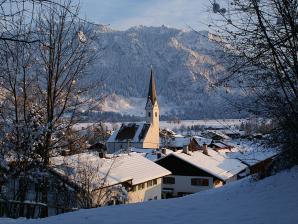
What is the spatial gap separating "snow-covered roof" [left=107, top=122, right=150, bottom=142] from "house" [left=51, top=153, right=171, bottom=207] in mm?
40422

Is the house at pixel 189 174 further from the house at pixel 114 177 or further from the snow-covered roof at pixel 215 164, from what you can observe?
the house at pixel 114 177

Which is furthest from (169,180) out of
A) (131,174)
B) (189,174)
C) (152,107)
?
(152,107)

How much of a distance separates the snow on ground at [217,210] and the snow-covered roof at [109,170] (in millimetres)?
7858

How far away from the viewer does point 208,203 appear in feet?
33.1

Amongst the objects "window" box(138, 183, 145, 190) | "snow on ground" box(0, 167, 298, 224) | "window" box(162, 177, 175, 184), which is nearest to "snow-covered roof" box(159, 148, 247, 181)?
"window" box(162, 177, 175, 184)

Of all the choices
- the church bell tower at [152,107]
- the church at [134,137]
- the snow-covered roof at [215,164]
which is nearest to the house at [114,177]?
the snow-covered roof at [215,164]

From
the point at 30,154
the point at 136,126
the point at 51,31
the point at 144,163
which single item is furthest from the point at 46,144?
the point at 136,126

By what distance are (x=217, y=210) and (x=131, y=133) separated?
221 feet

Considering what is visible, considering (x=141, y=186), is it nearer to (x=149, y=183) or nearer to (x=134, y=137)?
(x=149, y=183)

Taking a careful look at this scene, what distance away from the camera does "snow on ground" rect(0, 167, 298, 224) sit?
27.0ft

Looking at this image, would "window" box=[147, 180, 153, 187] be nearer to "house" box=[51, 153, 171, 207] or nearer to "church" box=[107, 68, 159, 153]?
"house" box=[51, 153, 171, 207]

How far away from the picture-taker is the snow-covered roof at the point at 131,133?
75.0 metres

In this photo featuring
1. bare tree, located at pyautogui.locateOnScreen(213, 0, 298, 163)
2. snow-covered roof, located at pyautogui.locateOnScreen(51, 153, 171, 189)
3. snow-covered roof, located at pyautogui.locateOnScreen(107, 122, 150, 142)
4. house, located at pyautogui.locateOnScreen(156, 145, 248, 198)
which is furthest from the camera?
snow-covered roof, located at pyautogui.locateOnScreen(107, 122, 150, 142)

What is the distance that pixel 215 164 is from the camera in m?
44.2
